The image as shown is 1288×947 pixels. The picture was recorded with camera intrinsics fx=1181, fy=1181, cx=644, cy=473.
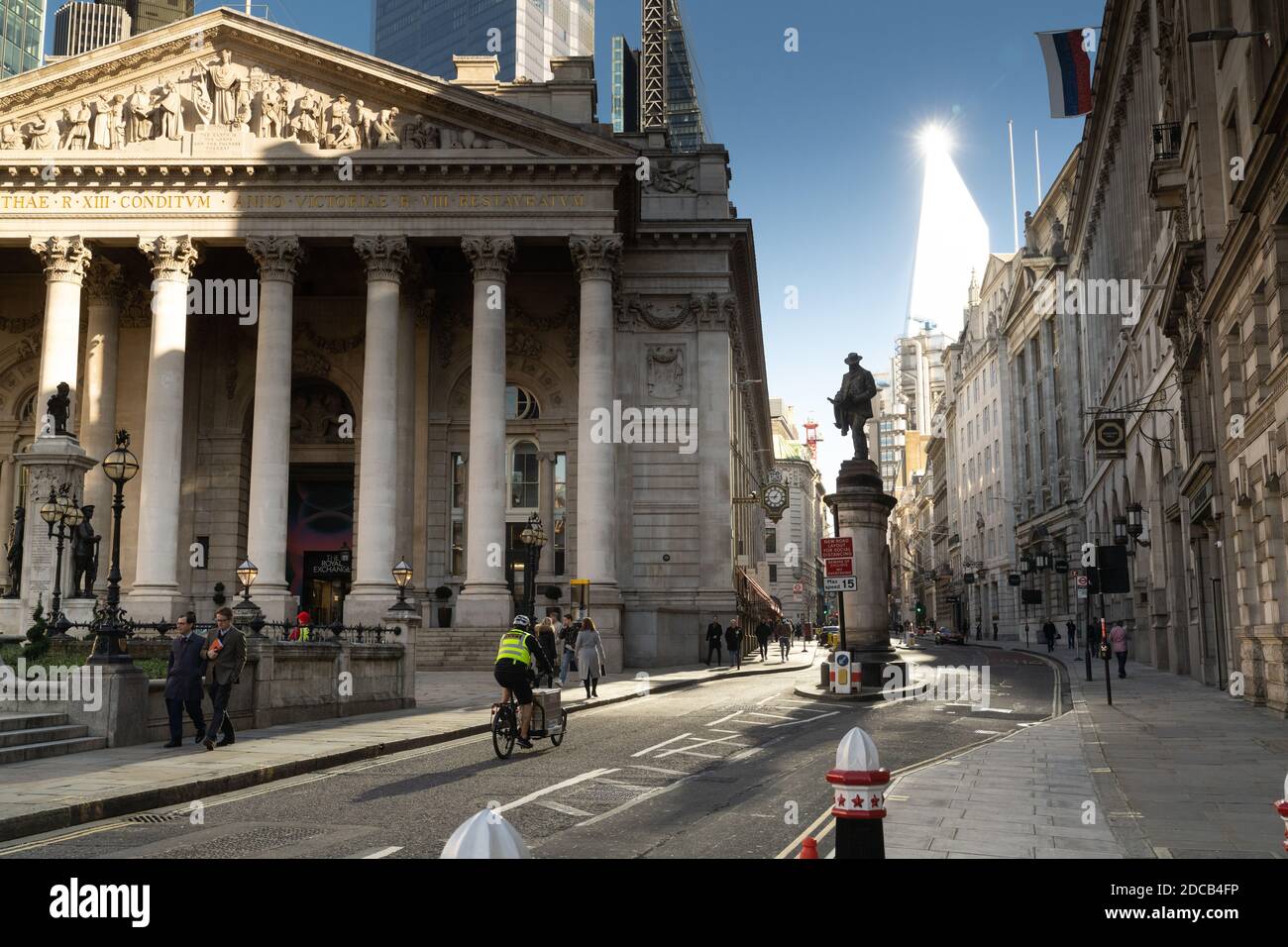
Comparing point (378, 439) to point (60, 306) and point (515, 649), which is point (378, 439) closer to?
point (60, 306)

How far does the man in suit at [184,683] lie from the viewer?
17.1m

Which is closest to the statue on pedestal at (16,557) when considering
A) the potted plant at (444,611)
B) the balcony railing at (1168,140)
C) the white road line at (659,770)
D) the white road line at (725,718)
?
the potted plant at (444,611)

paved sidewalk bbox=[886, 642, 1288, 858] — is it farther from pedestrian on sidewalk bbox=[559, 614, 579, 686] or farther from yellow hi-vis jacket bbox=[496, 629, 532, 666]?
pedestrian on sidewalk bbox=[559, 614, 579, 686]

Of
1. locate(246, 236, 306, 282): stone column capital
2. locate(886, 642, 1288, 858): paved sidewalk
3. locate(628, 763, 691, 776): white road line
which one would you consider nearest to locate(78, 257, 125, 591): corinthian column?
locate(246, 236, 306, 282): stone column capital

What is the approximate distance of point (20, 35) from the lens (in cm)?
14075

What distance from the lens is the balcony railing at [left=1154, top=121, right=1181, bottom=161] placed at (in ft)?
103

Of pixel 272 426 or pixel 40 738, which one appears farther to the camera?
pixel 272 426

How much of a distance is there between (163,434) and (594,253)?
16.2 meters

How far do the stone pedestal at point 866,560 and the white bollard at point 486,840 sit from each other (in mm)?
25924

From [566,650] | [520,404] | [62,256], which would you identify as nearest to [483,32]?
[520,404]

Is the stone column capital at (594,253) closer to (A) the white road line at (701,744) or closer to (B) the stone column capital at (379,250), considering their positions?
(B) the stone column capital at (379,250)

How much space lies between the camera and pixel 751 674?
138 feet
